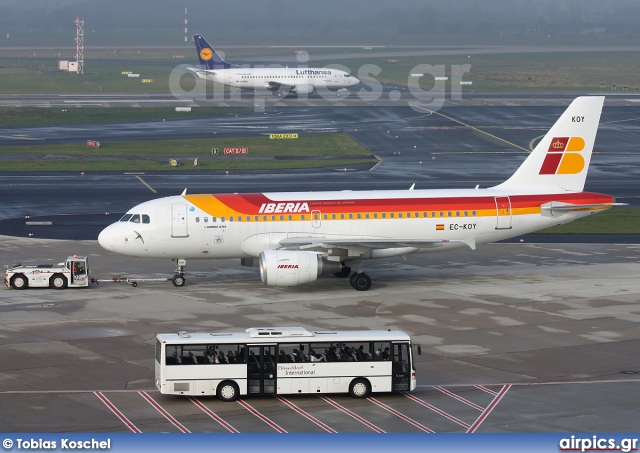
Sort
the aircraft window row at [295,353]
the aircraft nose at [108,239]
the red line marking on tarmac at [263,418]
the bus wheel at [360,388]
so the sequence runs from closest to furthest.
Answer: the red line marking on tarmac at [263,418] → the aircraft window row at [295,353] → the bus wheel at [360,388] → the aircraft nose at [108,239]

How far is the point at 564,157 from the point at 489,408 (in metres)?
25.7

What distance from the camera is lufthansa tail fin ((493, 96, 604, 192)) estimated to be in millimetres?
54812

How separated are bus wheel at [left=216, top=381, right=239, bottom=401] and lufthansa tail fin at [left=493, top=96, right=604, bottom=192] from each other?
2578cm

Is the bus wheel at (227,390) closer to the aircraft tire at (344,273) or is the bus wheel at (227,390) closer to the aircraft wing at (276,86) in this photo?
the aircraft tire at (344,273)


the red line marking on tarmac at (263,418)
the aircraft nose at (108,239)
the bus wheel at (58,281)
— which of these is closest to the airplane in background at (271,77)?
the aircraft nose at (108,239)

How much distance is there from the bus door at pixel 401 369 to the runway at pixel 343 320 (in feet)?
1.40

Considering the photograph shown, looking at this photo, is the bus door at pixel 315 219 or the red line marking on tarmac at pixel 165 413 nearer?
the red line marking on tarmac at pixel 165 413

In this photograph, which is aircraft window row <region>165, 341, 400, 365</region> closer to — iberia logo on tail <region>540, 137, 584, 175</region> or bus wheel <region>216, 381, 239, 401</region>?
bus wheel <region>216, 381, 239, 401</region>

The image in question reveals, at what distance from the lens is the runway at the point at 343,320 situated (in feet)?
105

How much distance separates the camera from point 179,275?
53000 mm

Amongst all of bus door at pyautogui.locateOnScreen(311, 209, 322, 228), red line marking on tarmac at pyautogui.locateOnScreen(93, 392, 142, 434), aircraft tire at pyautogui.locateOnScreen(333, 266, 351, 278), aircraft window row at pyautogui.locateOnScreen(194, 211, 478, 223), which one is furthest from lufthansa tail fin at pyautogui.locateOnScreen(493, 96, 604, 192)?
red line marking on tarmac at pyautogui.locateOnScreen(93, 392, 142, 434)

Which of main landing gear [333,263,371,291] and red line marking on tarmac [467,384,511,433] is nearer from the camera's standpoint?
red line marking on tarmac [467,384,511,433]

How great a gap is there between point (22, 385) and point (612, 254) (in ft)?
125

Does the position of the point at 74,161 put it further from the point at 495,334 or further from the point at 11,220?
the point at 495,334
